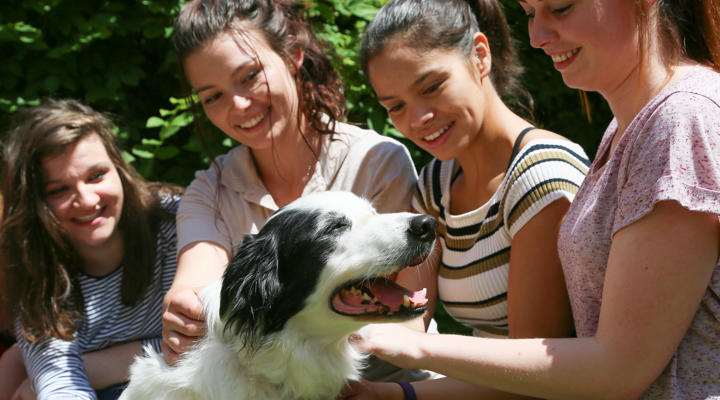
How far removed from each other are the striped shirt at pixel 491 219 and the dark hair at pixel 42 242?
142cm

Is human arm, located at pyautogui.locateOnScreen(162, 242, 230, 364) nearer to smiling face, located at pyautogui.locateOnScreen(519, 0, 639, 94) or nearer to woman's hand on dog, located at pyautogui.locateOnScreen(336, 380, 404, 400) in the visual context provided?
woman's hand on dog, located at pyautogui.locateOnScreen(336, 380, 404, 400)

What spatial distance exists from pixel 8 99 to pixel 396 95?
8.18 ft

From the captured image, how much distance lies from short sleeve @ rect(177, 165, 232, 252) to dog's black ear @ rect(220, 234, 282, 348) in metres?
0.71

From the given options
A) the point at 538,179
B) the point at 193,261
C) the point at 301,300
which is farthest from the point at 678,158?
the point at 193,261

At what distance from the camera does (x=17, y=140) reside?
2.92 metres

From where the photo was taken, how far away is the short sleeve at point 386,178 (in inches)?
110

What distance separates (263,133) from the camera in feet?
9.21

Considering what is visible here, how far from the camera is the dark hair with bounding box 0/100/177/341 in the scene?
286 cm

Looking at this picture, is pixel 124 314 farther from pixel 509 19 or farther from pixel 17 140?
pixel 509 19

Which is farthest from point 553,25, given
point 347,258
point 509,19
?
point 509,19

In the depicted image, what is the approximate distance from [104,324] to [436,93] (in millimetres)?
1916

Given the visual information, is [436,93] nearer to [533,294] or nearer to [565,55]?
[565,55]

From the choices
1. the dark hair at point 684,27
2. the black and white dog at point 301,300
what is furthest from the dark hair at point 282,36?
the dark hair at point 684,27

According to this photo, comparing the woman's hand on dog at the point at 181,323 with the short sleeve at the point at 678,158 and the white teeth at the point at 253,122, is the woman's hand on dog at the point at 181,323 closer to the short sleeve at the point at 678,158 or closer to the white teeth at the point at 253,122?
the white teeth at the point at 253,122
